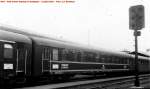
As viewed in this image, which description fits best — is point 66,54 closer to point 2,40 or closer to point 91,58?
point 91,58

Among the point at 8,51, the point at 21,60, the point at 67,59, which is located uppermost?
the point at 8,51

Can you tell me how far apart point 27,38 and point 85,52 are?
26.7 ft

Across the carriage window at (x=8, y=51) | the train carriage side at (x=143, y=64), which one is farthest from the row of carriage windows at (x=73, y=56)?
the train carriage side at (x=143, y=64)

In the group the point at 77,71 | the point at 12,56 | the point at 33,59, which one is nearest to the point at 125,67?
the point at 77,71

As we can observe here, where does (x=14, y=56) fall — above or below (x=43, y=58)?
above

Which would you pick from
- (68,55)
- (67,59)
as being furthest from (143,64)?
(67,59)

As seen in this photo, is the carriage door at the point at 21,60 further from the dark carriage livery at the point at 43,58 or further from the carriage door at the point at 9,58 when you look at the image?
the carriage door at the point at 9,58

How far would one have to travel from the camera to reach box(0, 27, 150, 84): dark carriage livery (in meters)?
13.9

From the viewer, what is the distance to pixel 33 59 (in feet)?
53.2

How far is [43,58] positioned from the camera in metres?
17.2

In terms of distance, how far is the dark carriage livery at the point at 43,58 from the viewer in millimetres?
13883

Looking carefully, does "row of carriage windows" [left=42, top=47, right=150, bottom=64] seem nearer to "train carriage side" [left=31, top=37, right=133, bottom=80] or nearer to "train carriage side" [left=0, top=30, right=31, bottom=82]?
"train carriage side" [left=31, top=37, right=133, bottom=80]

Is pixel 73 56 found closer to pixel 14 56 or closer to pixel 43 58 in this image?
pixel 43 58

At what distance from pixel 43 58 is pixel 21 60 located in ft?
8.57
